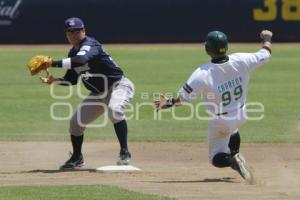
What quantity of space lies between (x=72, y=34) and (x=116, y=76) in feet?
2.51

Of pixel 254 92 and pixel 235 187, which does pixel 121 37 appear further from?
pixel 235 187

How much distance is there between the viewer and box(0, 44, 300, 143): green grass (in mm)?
12734

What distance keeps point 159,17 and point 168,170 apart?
23.3 metres

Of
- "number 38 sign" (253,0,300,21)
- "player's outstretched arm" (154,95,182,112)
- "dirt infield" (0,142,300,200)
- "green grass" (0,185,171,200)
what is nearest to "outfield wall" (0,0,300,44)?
"number 38 sign" (253,0,300,21)

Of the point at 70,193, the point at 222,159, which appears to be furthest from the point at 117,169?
the point at 70,193

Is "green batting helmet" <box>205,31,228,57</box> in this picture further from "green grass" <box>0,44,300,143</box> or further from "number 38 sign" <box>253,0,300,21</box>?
"number 38 sign" <box>253,0,300,21</box>

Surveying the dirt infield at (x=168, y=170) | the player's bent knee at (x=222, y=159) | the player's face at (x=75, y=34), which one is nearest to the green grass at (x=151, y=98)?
the dirt infield at (x=168, y=170)

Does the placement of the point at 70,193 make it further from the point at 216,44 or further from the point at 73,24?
the point at 73,24

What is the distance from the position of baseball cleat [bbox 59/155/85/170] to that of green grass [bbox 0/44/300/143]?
2591 millimetres

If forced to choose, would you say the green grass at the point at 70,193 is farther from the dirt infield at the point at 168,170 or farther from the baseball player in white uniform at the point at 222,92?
the baseball player in white uniform at the point at 222,92

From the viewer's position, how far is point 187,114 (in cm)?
1488

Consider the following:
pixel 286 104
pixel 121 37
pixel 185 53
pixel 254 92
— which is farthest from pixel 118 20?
pixel 286 104

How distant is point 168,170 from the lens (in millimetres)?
9352

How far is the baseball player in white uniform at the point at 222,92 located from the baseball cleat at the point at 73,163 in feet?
6.42
